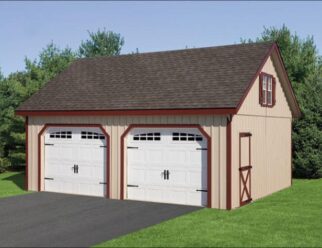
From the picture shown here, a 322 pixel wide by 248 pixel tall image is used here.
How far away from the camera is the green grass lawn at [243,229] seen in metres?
10.8

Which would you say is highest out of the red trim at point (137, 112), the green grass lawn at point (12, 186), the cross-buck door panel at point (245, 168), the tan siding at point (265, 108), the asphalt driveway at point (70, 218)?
the tan siding at point (265, 108)

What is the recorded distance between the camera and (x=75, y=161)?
61.8 feet

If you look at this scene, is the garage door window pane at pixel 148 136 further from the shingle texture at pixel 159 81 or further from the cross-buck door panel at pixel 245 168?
the cross-buck door panel at pixel 245 168

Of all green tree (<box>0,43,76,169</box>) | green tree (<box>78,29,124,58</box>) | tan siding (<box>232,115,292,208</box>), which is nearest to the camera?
tan siding (<box>232,115,292,208</box>)

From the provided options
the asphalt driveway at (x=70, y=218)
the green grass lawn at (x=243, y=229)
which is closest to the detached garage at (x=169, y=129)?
the asphalt driveway at (x=70, y=218)

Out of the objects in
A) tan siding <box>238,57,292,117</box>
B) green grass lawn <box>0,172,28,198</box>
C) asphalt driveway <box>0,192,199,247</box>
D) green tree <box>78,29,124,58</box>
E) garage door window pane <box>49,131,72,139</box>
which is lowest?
green grass lawn <box>0,172,28,198</box>

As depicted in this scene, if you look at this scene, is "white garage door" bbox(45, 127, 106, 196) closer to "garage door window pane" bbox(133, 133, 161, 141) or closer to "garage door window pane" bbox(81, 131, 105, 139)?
"garage door window pane" bbox(81, 131, 105, 139)

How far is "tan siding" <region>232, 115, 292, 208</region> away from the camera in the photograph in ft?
51.0

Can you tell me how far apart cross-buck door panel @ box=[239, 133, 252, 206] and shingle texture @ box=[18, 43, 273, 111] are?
1.87 metres

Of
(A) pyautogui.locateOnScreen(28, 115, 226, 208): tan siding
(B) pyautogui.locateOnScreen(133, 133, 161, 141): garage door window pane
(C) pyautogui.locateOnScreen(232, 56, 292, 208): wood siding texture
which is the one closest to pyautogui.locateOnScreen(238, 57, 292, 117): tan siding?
(C) pyautogui.locateOnScreen(232, 56, 292, 208): wood siding texture

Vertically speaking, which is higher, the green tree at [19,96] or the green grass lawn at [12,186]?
the green tree at [19,96]

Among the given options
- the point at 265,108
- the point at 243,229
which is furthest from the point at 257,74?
the point at 243,229

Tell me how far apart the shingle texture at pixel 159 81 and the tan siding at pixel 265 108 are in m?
0.83

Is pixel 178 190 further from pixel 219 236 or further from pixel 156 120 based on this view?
pixel 219 236
